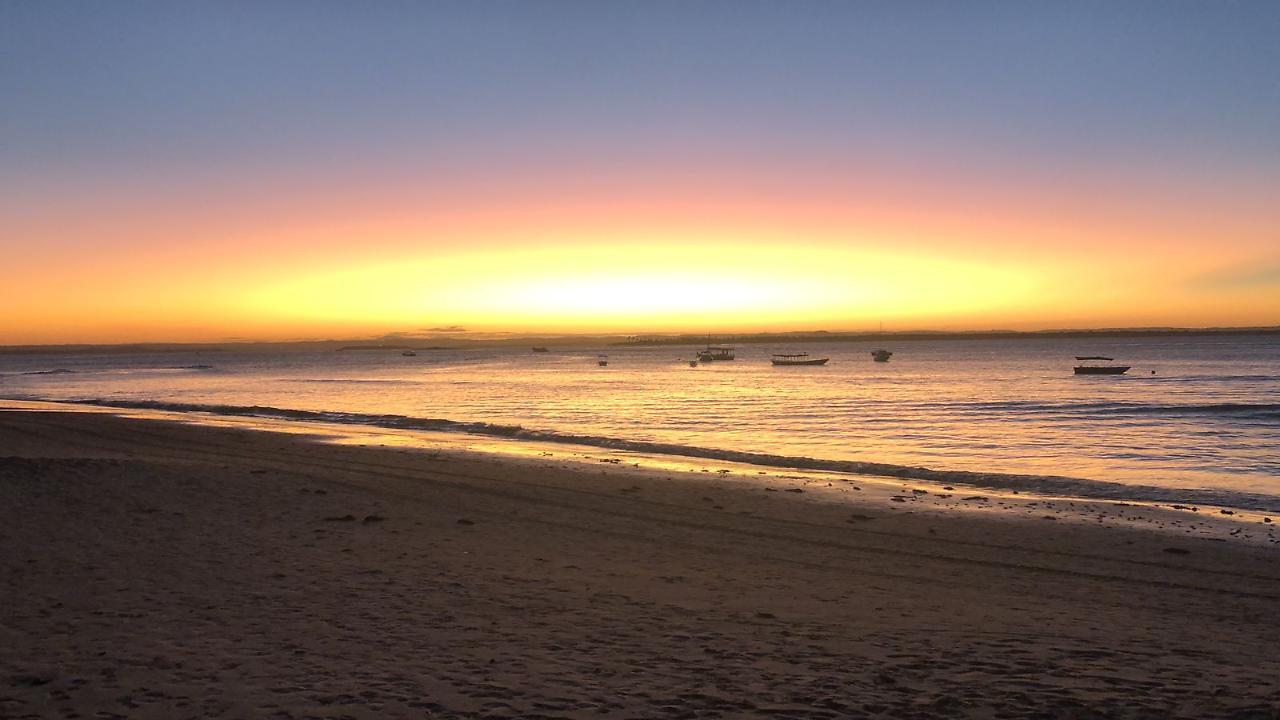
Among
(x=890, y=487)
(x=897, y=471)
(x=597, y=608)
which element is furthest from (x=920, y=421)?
(x=597, y=608)

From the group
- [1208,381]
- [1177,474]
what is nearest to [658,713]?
[1177,474]

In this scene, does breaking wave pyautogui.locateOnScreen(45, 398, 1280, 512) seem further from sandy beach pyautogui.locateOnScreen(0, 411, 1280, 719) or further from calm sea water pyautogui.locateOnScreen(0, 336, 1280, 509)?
sandy beach pyautogui.locateOnScreen(0, 411, 1280, 719)

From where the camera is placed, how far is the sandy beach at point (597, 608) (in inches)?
243

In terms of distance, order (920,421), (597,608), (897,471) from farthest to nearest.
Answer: (920,421) → (897,471) → (597,608)

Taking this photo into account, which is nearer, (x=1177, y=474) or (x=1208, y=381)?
(x=1177, y=474)

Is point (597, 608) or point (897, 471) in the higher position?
point (597, 608)

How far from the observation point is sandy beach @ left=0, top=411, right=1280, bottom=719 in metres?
6.16

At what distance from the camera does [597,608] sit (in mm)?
8828

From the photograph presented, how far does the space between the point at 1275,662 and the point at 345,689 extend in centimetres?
804

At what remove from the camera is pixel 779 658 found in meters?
7.20

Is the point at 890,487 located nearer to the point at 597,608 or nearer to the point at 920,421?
the point at 597,608

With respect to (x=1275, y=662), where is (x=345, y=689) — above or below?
above

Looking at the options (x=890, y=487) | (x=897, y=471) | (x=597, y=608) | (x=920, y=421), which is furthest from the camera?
(x=920, y=421)

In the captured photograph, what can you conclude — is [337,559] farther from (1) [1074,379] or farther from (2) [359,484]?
(1) [1074,379]
